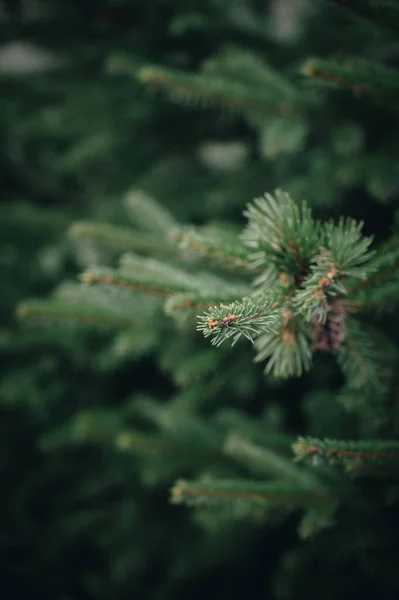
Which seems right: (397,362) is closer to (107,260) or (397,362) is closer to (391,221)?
(391,221)

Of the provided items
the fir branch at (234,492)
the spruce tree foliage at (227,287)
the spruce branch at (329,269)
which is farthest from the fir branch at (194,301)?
the fir branch at (234,492)

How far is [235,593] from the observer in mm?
1505

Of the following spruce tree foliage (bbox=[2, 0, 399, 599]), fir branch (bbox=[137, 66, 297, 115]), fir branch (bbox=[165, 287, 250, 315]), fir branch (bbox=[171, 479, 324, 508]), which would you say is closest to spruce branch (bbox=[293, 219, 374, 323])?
spruce tree foliage (bbox=[2, 0, 399, 599])

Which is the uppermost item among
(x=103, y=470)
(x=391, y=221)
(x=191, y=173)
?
(x=191, y=173)

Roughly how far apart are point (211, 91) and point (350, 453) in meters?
0.78

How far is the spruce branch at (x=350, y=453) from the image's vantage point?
62 cm

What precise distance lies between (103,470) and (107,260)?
0.79m

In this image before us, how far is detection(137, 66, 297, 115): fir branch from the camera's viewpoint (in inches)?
37.2

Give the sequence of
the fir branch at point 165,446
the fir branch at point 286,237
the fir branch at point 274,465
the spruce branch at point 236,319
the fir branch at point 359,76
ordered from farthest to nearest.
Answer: the fir branch at point 165,446, the fir branch at point 274,465, the fir branch at point 359,76, the fir branch at point 286,237, the spruce branch at point 236,319

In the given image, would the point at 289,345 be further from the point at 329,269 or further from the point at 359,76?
the point at 359,76

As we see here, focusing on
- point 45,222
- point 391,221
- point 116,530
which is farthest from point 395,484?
point 45,222

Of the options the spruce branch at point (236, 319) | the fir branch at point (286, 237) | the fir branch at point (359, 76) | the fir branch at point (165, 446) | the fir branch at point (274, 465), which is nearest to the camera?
the spruce branch at point (236, 319)

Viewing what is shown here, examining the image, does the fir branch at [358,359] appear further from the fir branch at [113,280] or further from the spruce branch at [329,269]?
the fir branch at [113,280]

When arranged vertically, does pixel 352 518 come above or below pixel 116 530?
below
